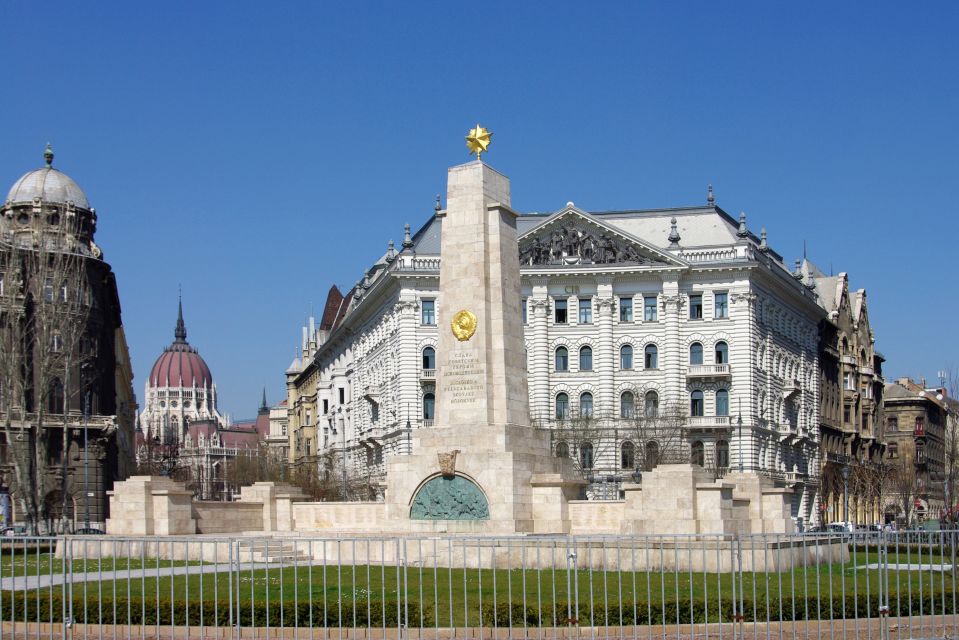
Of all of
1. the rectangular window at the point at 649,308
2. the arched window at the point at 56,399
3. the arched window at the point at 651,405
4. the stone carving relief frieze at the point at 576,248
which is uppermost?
the stone carving relief frieze at the point at 576,248

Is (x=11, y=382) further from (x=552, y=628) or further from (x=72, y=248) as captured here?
(x=552, y=628)

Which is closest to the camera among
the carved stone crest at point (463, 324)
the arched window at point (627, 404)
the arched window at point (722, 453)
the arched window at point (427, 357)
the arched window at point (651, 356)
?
the carved stone crest at point (463, 324)

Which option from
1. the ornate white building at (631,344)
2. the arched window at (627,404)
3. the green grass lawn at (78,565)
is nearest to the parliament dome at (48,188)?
the ornate white building at (631,344)

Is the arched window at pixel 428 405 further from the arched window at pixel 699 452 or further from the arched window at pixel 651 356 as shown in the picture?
the arched window at pixel 699 452

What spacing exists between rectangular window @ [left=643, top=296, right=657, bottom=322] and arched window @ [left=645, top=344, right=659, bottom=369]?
5.21 ft

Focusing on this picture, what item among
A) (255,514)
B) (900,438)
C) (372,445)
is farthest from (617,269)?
(900,438)

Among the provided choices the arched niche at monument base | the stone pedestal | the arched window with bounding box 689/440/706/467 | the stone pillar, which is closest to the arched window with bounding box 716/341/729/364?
the arched window with bounding box 689/440/706/467

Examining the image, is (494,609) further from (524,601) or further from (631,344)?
(631,344)

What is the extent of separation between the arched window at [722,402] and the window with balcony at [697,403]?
37.9 inches

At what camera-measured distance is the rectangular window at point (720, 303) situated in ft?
261

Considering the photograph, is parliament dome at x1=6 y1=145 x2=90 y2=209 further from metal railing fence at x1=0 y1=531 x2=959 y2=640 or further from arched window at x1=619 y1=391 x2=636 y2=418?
metal railing fence at x1=0 y1=531 x2=959 y2=640

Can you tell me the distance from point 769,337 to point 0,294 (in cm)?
4381

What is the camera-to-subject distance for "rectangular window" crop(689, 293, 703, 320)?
263ft

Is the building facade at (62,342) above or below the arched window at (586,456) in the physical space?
above
